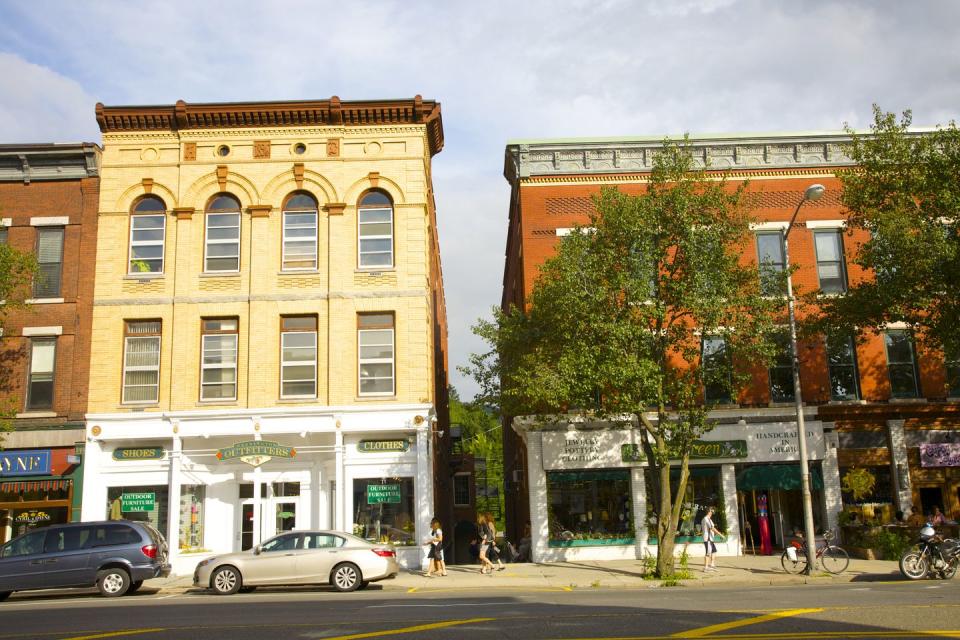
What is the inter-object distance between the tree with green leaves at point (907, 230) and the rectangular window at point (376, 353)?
1222 centimetres

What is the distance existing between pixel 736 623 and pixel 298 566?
10320 millimetres

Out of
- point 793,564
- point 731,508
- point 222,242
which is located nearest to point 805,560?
point 793,564

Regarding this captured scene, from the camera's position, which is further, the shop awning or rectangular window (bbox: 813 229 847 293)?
rectangular window (bbox: 813 229 847 293)

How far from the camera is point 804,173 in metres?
27.8

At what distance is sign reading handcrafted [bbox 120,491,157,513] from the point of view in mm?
23984

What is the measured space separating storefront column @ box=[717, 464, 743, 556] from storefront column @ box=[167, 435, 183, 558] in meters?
16.1

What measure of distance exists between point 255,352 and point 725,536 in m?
15.2

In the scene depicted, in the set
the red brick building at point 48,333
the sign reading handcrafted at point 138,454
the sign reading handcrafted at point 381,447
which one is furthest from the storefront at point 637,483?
the red brick building at point 48,333

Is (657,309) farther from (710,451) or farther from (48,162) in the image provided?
(48,162)

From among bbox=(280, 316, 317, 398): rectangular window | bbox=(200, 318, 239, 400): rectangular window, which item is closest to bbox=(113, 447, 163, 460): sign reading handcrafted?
bbox=(200, 318, 239, 400): rectangular window

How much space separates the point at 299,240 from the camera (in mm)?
25812

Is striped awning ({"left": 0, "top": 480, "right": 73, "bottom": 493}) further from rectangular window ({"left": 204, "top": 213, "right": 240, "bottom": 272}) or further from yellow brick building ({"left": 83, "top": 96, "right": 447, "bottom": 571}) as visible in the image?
rectangular window ({"left": 204, "top": 213, "right": 240, "bottom": 272})

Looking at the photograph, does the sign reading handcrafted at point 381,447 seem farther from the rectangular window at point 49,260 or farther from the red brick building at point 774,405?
the rectangular window at point 49,260

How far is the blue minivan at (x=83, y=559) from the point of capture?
17875 millimetres
